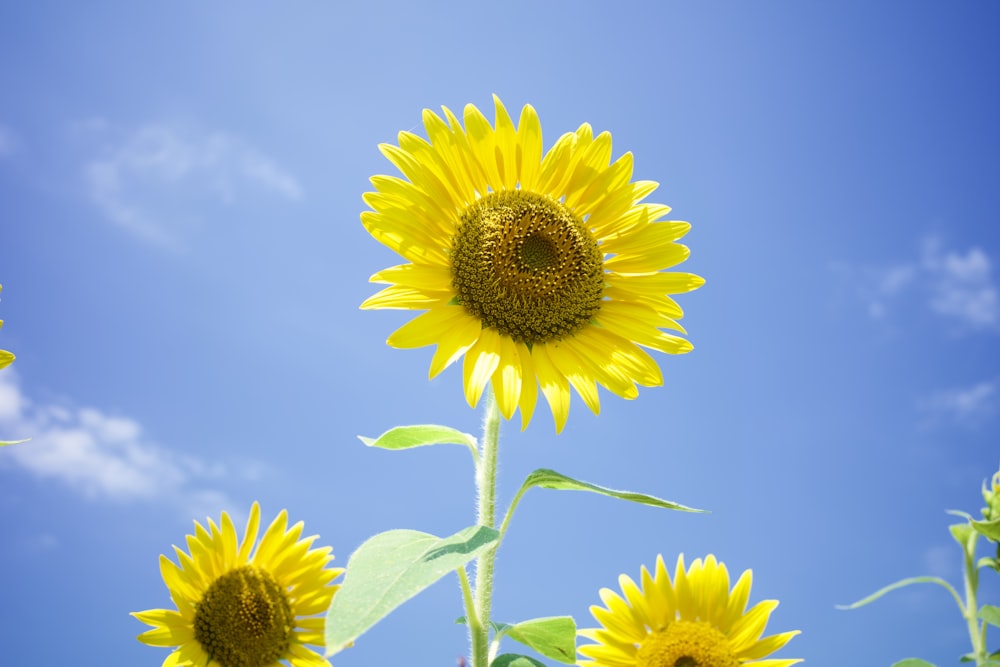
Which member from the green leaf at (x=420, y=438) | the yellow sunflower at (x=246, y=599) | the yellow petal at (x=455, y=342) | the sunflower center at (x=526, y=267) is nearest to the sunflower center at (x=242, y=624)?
the yellow sunflower at (x=246, y=599)

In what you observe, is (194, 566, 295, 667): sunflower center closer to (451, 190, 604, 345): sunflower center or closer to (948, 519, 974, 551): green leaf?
(451, 190, 604, 345): sunflower center

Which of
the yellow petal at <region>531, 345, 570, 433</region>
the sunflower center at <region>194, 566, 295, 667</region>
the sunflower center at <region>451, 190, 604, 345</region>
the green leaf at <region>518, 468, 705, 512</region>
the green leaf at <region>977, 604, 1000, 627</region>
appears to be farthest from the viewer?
the green leaf at <region>977, 604, 1000, 627</region>

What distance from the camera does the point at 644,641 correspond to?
3580 millimetres

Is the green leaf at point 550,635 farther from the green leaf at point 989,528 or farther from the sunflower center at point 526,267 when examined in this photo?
the green leaf at point 989,528

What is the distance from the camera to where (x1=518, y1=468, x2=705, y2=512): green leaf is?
2798 mm

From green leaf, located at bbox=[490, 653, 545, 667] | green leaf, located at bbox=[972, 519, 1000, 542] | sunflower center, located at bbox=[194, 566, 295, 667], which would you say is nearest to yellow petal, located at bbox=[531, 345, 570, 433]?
green leaf, located at bbox=[490, 653, 545, 667]

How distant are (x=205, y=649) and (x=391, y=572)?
1.77 meters

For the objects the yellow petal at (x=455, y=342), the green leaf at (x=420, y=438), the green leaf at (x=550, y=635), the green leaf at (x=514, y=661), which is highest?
the yellow petal at (x=455, y=342)

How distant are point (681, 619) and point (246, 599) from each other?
75.5 inches

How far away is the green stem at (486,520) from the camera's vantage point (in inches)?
114

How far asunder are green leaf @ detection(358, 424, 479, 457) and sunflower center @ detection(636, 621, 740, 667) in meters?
1.19

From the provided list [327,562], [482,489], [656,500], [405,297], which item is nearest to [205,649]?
[327,562]

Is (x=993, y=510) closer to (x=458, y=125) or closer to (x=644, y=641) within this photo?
(x=644, y=641)

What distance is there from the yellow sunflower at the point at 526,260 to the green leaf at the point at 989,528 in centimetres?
219
